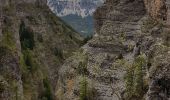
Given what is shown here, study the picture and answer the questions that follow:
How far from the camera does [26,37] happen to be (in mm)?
192750

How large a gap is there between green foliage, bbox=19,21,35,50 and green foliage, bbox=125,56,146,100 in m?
124

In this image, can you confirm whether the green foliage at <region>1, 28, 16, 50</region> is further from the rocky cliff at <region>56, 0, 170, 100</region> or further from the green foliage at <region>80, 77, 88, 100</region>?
the green foliage at <region>80, 77, 88, 100</region>

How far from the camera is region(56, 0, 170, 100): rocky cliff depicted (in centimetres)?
5229

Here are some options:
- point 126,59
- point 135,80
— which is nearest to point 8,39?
point 126,59

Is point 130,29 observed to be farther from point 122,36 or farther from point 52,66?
point 52,66

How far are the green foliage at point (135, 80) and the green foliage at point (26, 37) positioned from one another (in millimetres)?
123845

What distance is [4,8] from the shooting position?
5512 inches

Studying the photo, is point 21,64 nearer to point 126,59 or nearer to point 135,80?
point 126,59

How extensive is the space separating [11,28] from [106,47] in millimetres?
57112

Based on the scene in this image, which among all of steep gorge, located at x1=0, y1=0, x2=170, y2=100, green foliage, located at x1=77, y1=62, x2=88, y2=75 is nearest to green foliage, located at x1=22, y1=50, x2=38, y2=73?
steep gorge, located at x1=0, y1=0, x2=170, y2=100

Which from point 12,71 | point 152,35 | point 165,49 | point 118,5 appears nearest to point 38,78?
point 12,71

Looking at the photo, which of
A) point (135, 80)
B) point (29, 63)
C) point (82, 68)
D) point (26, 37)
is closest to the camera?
point (135, 80)

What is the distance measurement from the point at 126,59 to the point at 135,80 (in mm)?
16040

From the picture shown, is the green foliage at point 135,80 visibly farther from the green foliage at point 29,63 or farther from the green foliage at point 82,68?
the green foliage at point 29,63
